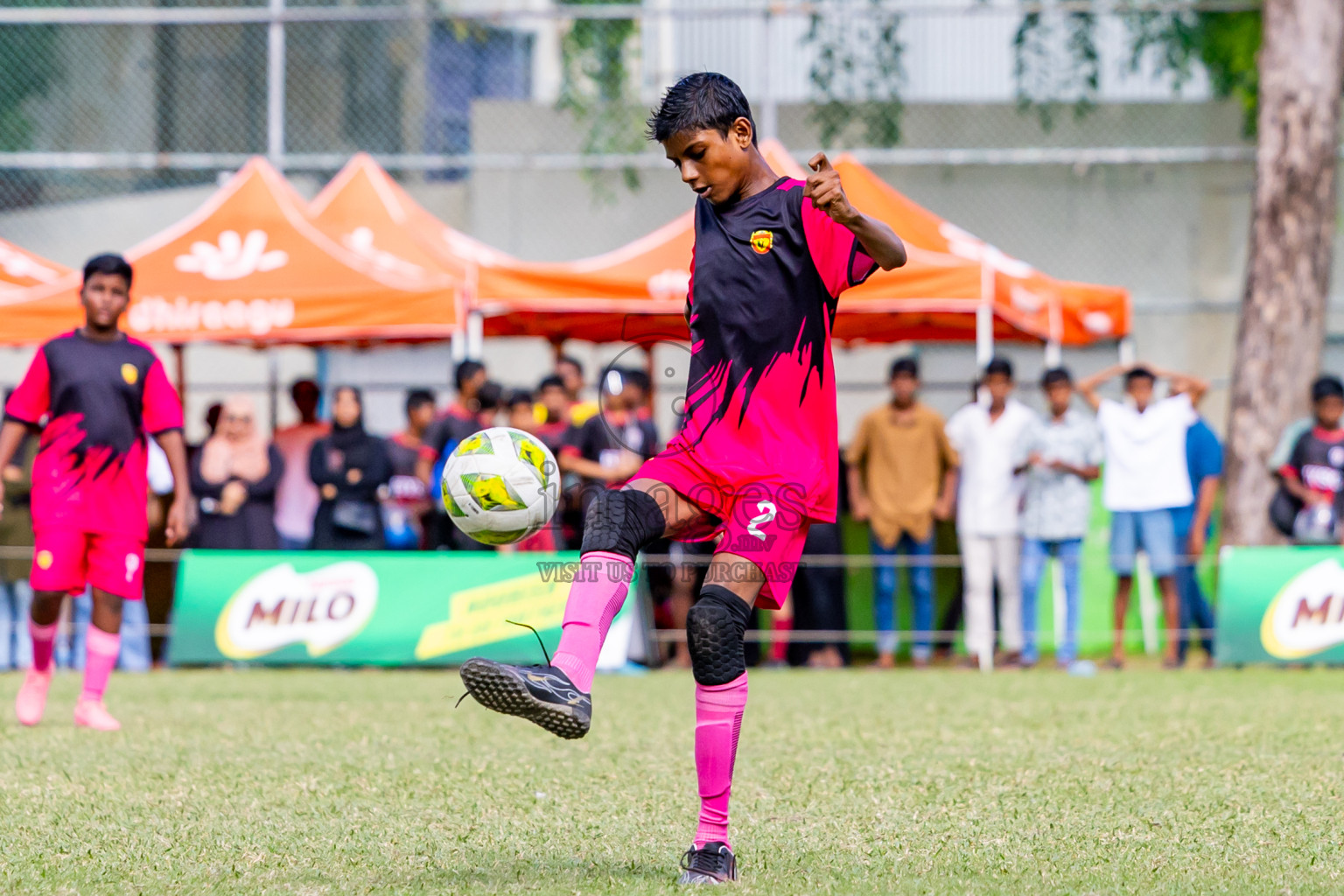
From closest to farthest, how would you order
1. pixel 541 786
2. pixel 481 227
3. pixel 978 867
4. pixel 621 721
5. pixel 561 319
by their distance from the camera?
pixel 978 867 < pixel 541 786 < pixel 621 721 < pixel 561 319 < pixel 481 227

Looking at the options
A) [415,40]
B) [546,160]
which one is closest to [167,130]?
[415,40]

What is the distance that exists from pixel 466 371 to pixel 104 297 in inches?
187

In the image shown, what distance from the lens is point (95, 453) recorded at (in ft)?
27.0

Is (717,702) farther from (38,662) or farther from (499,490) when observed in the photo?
Answer: (38,662)

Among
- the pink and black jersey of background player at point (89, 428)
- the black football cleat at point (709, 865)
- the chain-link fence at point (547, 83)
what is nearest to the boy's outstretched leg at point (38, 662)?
the pink and black jersey of background player at point (89, 428)

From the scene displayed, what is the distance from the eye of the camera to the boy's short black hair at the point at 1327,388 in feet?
40.7

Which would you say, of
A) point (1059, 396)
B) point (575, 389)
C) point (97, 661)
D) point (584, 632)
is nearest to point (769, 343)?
point (584, 632)

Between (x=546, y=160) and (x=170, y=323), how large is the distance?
13.8 ft

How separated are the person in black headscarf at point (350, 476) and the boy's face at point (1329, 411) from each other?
22.5ft

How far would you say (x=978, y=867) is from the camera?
4.62 m

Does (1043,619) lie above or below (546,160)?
below

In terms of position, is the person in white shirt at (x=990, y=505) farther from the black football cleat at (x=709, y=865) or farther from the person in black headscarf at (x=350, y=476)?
the black football cleat at (x=709, y=865)

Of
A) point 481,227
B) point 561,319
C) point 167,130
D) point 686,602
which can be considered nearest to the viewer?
point 686,602

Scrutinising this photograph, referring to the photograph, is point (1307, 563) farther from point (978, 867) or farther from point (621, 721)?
point (978, 867)
